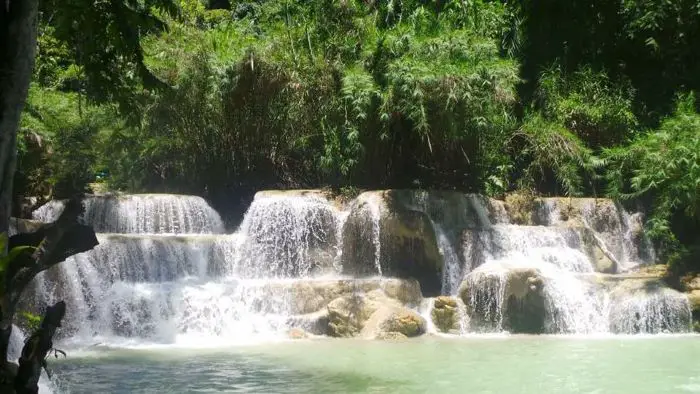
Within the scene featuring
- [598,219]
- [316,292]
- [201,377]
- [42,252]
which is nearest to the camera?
[42,252]

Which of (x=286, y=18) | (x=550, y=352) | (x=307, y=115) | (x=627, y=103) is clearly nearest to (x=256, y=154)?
(x=307, y=115)

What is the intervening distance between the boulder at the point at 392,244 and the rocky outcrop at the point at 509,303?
155 cm

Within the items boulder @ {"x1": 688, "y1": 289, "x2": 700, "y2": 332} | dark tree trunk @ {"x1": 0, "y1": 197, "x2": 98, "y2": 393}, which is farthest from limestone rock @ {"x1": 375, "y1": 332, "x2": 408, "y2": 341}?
dark tree trunk @ {"x1": 0, "y1": 197, "x2": 98, "y2": 393}

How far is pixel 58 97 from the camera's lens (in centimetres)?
1834

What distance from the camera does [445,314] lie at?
12.9 m

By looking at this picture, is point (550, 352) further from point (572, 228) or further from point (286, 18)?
point (286, 18)

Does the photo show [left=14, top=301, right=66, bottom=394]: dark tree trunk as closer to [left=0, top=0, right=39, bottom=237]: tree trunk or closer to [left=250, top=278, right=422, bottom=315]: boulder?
[left=0, top=0, right=39, bottom=237]: tree trunk

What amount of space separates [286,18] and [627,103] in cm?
783

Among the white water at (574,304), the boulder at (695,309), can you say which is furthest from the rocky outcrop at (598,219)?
the boulder at (695,309)

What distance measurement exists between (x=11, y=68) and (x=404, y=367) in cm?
588

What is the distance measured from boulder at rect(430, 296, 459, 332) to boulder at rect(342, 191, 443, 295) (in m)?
1.46

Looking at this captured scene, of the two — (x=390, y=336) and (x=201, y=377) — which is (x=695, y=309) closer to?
(x=390, y=336)

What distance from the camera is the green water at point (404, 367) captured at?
26.0ft

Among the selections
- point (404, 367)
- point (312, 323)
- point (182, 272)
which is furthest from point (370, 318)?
point (182, 272)
